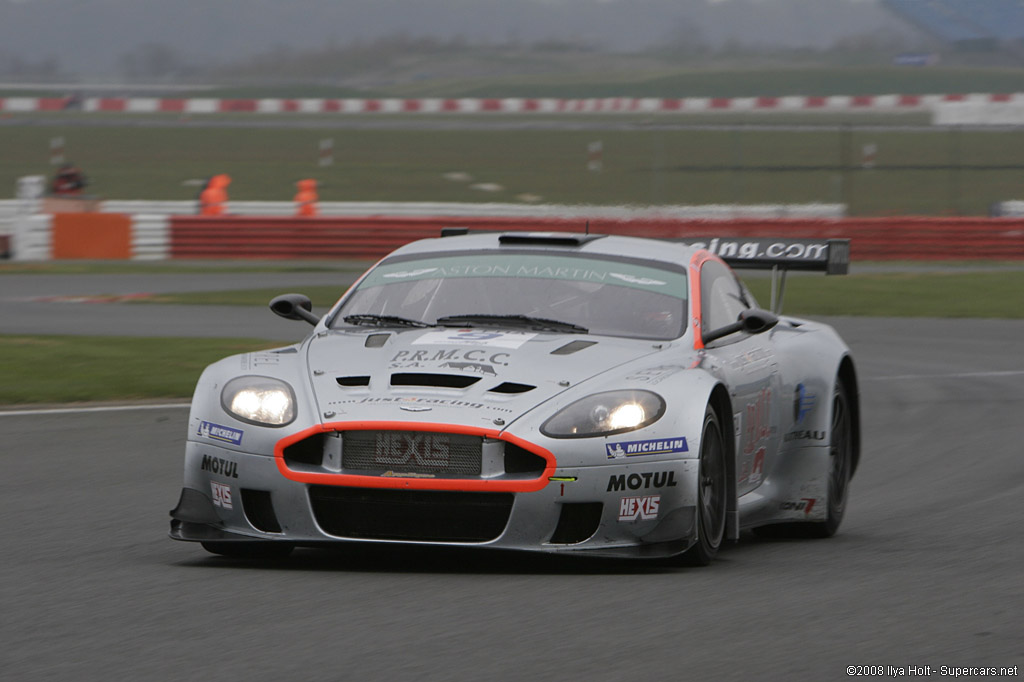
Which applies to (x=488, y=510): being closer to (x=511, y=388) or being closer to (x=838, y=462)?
(x=511, y=388)

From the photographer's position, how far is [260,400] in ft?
18.7

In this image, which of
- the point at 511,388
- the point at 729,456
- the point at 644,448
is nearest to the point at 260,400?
the point at 511,388

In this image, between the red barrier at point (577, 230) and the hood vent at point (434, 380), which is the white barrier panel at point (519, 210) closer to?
the red barrier at point (577, 230)

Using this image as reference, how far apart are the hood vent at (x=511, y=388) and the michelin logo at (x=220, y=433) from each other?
0.86 meters

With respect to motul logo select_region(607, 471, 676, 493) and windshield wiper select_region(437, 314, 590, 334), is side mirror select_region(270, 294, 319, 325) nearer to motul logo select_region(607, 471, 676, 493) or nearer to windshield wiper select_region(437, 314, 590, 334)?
windshield wiper select_region(437, 314, 590, 334)

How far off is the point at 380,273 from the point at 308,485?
69.1 inches

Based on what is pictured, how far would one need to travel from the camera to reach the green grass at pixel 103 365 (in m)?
11.9

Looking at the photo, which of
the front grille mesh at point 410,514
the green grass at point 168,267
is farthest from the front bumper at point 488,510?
the green grass at point 168,267

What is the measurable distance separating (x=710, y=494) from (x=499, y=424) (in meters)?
0.89

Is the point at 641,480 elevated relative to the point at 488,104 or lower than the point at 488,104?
elevated

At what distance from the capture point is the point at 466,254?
7.01 metres

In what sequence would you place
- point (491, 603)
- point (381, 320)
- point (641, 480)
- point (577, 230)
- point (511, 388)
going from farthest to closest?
1. point (577, 230)
2. point (381, 320)
3. point (511, 388)
4. point (641, 480)
5. point (491, 603)

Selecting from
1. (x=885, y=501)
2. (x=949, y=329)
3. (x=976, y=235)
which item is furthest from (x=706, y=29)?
(x=885, y=501)

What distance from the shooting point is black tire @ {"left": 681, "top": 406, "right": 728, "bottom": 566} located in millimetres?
5668
